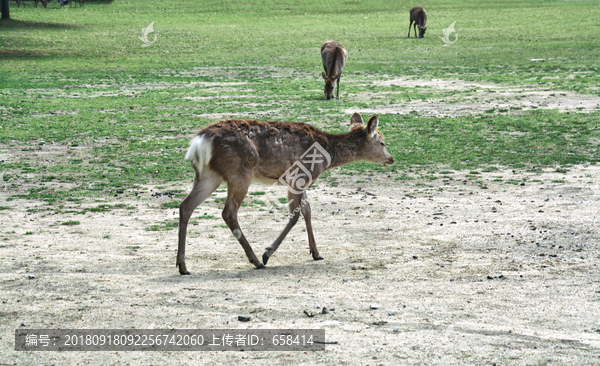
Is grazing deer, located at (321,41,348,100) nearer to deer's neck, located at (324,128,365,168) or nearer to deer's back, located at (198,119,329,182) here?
deer's neck, located at (324,128,365,168)

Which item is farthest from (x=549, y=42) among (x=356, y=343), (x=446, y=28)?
(x=356, y=343)

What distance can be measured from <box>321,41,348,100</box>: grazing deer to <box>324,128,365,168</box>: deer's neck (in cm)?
1051

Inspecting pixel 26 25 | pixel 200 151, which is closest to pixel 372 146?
pixel 200 151

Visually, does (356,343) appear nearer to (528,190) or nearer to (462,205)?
(462,205)

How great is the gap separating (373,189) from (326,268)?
3558 millimetres

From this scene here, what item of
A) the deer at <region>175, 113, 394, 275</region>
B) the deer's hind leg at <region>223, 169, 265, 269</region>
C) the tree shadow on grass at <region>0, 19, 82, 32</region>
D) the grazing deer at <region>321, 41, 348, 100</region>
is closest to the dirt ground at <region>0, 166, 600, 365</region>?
the deer's hind leg at <region>223, 169, 265, 269</region>

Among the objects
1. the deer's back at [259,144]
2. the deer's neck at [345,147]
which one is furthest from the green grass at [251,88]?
the deer's back at [259,144]

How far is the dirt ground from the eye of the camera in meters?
5.20

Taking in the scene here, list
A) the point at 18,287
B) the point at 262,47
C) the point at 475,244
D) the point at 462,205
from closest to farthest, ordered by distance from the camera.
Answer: the point at 18,287 < the point at 475,244 < the point at 462,205 < the point at 262,47

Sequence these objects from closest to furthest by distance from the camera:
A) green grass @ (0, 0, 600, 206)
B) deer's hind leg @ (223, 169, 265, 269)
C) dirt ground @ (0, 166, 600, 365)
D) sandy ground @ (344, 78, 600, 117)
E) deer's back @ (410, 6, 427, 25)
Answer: dirt ground @ (0, 166, 600, 365)
deer's hind leg @ (223, 169, 265, 269)
green grass @ (0, 0, 600, 206)
sandy ground @ (344, 78, 600, 117)
deer's back @ (410, 6, 427, 25)

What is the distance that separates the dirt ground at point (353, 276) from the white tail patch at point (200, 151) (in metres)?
1.11

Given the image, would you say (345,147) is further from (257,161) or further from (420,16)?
(420,16)

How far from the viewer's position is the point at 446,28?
43.0m

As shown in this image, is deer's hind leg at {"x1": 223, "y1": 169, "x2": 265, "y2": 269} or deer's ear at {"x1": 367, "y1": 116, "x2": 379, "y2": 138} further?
deer's ear at {"x1": 367, "y1": 116, "x2": 379, "y2": 138}
